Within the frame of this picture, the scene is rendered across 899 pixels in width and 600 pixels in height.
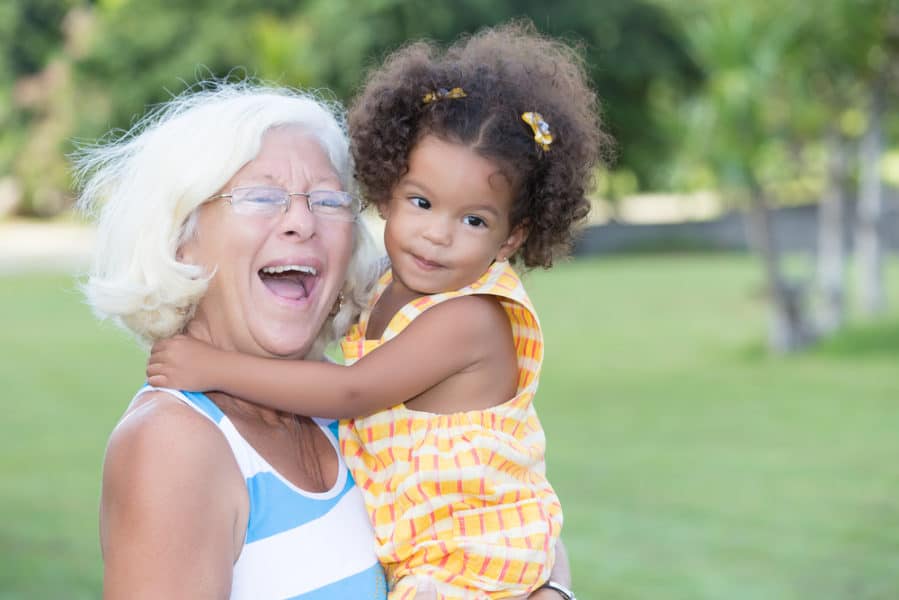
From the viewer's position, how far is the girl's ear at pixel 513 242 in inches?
101

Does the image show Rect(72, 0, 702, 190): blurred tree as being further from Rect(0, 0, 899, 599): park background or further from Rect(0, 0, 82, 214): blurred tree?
Rect(0, 0, 82, 214): blurred tree

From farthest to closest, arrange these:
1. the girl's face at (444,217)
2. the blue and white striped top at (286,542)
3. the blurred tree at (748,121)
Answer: the blurred tree at (748,121) → the girl's face at (444,217) → the blue and white striped top at (286,542)

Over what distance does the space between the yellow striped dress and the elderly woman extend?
56mm

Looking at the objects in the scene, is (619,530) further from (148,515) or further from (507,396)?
(148,515)

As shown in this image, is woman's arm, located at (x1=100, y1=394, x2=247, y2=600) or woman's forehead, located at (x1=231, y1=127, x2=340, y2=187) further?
woman's forehead, located at (x1=231, y1=127, x2=340, y2=187)

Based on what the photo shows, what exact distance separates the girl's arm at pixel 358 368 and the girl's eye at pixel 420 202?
20 cm

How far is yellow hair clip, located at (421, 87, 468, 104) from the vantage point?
248 cm

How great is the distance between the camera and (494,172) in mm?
2453

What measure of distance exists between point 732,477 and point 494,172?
7563mm

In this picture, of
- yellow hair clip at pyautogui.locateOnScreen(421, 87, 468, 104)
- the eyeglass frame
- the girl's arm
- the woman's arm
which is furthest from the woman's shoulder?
yellow hair clip at pyautogui.locateOnScreen(421, 87, 468, 104)

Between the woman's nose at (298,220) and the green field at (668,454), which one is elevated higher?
the woman's nose at (298,220)

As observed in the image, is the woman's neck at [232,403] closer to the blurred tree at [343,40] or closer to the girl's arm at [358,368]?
the girl's arm at [358,368]

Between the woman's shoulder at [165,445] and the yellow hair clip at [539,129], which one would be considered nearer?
the woman's shoulder at [165,445]

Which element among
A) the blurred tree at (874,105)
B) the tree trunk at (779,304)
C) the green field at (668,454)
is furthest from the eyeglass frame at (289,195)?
the blurred tree at (874,105)
